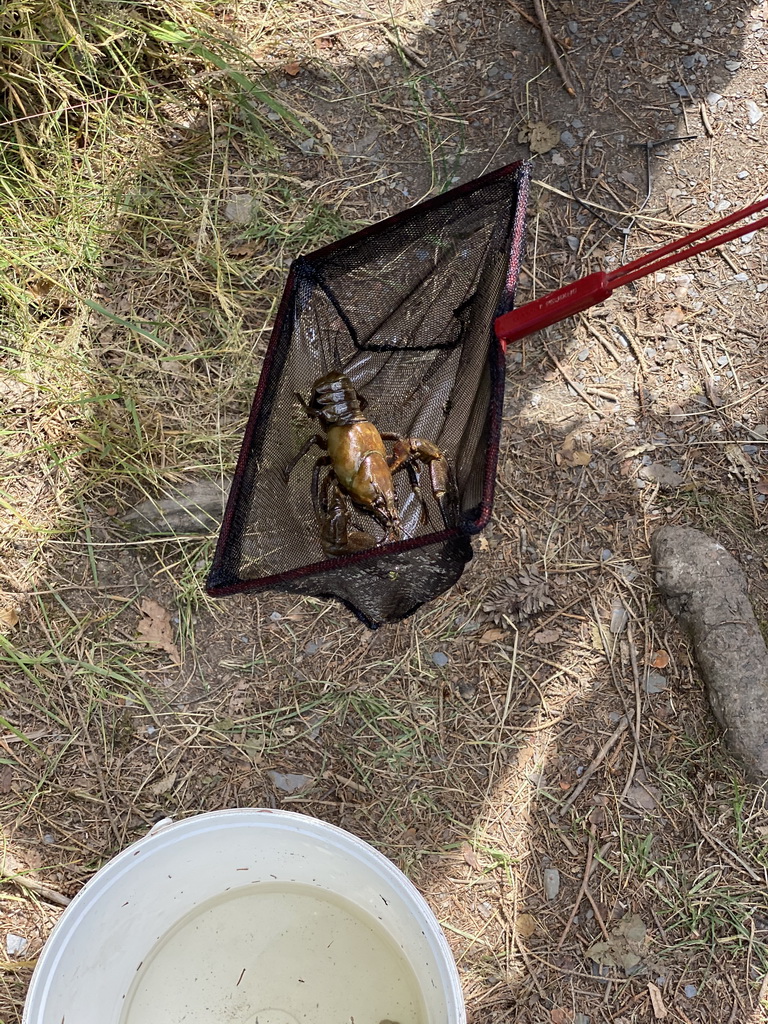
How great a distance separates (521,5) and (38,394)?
270cm

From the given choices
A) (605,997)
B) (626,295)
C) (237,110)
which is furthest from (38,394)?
(605,997)

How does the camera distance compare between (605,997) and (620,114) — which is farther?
(620,114)

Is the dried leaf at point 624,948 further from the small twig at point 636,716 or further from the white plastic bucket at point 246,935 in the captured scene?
the white plastic bucket at point 246,935

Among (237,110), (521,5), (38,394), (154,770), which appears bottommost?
(154,770)

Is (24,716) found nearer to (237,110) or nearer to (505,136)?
(237,110)

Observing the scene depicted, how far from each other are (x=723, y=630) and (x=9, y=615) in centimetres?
273

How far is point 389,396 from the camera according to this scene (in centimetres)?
304

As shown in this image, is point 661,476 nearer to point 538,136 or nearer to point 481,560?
point 481,560

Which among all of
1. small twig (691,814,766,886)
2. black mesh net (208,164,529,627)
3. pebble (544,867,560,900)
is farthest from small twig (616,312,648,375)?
pebble (544,867,560,900)

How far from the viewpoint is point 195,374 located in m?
3.11

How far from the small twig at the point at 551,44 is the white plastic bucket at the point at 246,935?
123 inches

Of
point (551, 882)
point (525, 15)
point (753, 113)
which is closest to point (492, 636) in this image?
point (551, 882)

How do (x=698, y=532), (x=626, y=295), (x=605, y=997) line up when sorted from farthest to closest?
(x=626, y=295)
(x=698, y=532)
(x=605, y=997)

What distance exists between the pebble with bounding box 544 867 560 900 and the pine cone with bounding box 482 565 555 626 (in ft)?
2.99
